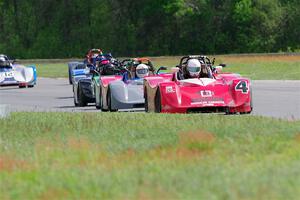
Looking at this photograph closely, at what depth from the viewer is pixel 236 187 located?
7.75 metres

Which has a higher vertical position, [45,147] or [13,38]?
[45,147]

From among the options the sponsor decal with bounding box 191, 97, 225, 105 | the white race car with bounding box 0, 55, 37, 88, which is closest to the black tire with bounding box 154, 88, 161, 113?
the sponsor decal with bounding box 191, 97, 225, 105

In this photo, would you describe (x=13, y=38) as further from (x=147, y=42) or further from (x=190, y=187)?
(x=190, y=187)

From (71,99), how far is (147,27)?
60198 millimetres

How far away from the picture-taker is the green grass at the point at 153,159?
791 cm

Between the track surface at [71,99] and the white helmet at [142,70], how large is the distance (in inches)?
72.9

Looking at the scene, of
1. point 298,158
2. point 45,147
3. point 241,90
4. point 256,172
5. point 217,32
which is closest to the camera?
point 256,172

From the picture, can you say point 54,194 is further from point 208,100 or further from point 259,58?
point 259,58

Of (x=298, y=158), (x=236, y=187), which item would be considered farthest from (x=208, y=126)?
(x=236, y=187)

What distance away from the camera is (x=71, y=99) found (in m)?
31.5

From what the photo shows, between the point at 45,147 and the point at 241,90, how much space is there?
843 cm

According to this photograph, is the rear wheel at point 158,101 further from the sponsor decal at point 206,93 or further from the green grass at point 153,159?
the green grass at point 153,159

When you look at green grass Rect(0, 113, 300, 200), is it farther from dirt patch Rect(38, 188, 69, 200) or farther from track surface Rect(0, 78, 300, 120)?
track surface Rect(0, 78, 300, 120)

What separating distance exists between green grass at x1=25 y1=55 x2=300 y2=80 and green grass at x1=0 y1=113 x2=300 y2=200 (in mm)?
25894
